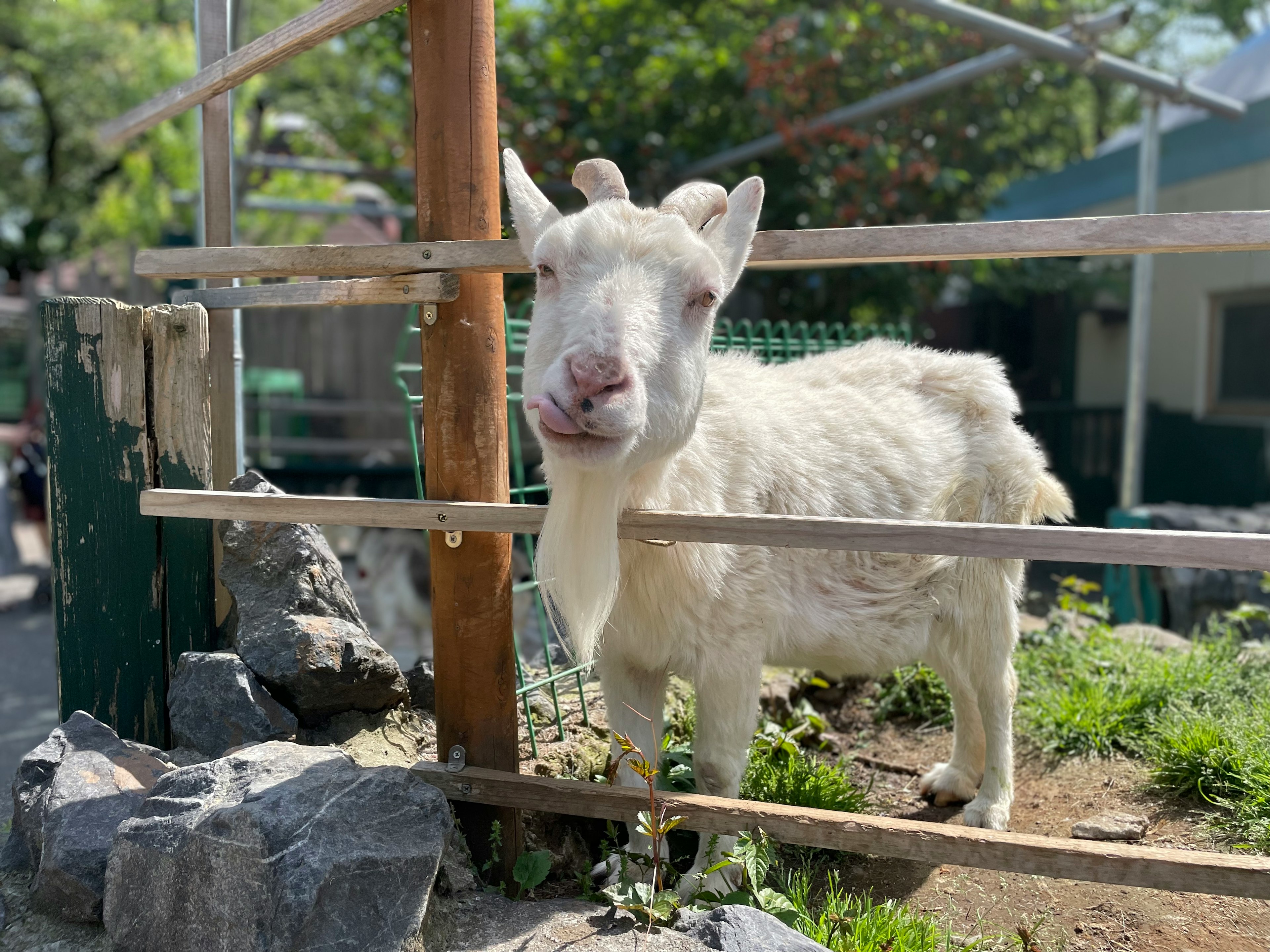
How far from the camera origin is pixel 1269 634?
5.80 m

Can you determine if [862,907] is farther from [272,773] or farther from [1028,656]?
[1028,656]

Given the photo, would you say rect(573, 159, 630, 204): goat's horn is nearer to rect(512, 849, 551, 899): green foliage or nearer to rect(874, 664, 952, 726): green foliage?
rect(512, 849, 551, 899): green foliage

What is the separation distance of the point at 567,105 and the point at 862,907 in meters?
8.30

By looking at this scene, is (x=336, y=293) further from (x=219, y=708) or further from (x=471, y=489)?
(x=219, y=708)

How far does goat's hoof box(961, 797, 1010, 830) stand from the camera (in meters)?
3.64

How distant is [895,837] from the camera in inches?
99.4

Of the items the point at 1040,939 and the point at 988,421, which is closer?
the point at 1040,939

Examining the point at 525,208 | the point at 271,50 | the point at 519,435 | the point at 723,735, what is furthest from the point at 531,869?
the point at 519,435

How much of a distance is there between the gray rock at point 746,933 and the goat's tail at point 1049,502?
214 centimetres

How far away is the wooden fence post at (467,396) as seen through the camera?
2855 mm

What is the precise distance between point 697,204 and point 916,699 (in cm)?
314

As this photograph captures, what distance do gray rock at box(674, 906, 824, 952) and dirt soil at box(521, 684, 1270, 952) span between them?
2.34 ft

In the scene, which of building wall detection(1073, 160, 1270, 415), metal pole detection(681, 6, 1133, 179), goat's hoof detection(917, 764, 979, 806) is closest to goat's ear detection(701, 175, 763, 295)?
goat's hoof detection(917, 764, 979, 806)

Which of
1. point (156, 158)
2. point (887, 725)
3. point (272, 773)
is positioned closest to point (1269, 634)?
point (887, 725)
